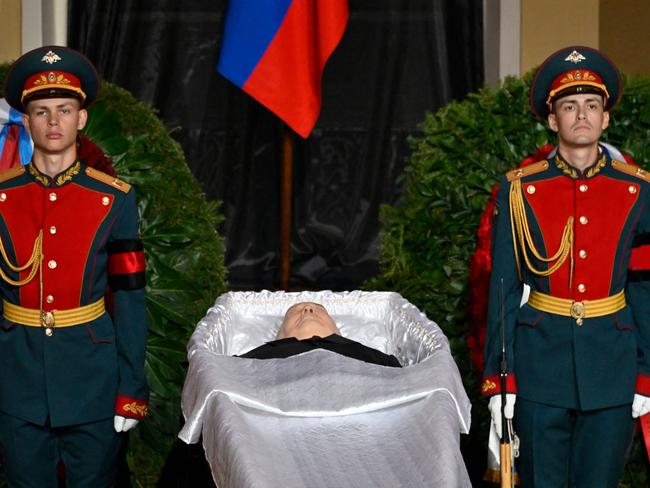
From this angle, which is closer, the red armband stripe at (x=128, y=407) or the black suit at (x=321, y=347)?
the red armband stripe at (x=128, y=407)

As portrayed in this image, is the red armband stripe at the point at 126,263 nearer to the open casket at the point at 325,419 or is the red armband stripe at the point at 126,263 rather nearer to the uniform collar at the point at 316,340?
the open casket at the point at 325,419

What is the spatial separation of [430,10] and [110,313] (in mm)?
4247

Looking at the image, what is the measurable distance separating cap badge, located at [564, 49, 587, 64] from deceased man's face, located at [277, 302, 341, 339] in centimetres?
136

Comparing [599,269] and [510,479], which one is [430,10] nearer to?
[599,269]

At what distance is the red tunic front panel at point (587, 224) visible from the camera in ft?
11.1

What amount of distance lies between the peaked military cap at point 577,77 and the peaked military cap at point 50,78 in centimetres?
132

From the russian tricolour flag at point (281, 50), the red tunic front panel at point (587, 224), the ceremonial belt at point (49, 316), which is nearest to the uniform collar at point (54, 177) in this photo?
the ceremonial belt at point (49, 316)

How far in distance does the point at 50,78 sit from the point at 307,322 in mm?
1359

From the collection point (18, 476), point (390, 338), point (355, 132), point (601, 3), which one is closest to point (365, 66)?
point (355, 132)

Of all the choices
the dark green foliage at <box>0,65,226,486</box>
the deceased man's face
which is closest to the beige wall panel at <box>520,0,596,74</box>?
the deceased man's face

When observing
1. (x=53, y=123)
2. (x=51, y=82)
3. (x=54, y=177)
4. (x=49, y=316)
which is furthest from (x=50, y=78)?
(x=49, y=316)

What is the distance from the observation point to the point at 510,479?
266cm

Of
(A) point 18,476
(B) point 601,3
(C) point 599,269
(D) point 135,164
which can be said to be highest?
(B) point 601,3

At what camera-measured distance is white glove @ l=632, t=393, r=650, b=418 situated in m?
3.33
